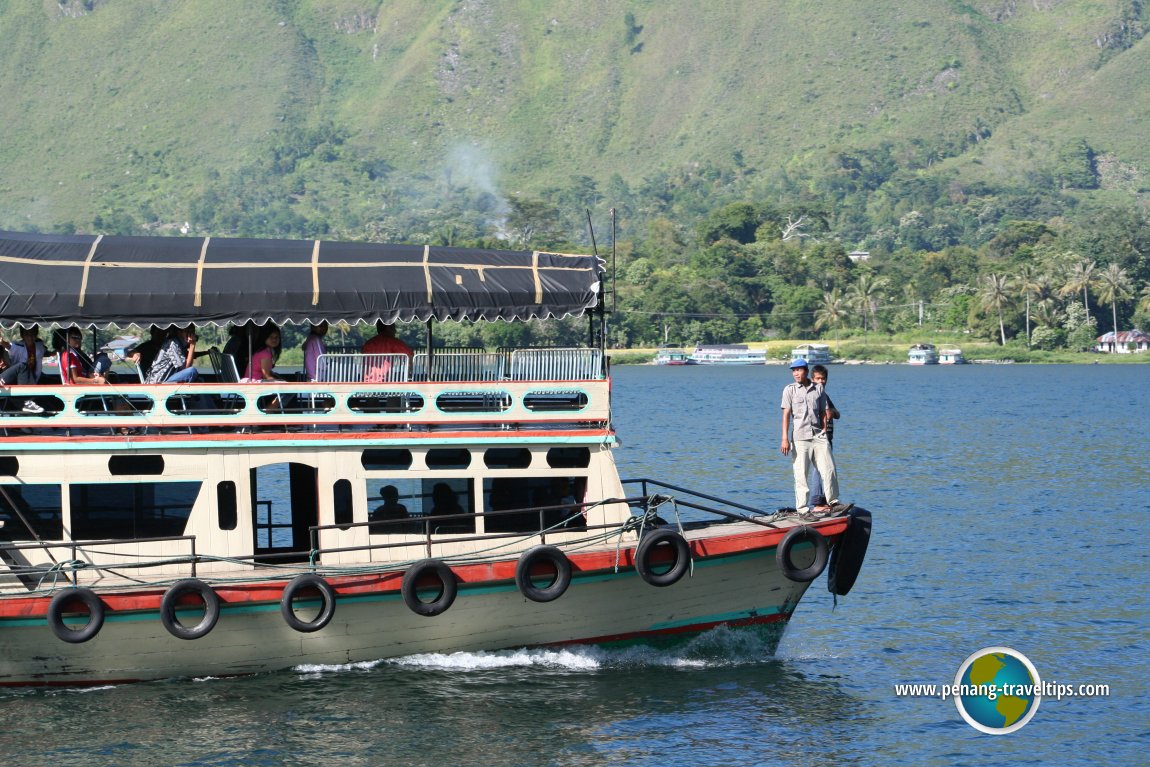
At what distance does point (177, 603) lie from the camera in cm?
1581

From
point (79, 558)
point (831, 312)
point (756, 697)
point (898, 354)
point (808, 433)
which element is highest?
point (831, 312)

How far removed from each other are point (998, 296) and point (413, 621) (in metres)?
116

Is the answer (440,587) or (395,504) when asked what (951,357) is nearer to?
(395,504)

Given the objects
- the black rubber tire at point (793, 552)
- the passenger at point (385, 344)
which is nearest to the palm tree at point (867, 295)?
the black rubber tire at point (793, 552)

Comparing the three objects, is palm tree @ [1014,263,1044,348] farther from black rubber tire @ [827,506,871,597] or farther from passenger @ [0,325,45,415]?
passenger @ [0,325,45,415]

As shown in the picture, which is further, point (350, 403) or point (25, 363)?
point (350, 403)

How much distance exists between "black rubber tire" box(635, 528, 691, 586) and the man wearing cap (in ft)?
4.98

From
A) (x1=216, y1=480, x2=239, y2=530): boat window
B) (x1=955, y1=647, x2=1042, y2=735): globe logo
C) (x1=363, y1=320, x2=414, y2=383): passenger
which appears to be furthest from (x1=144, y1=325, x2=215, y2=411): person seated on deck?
(x1=955, y1=647, x2=1042, y2=735): globe logo

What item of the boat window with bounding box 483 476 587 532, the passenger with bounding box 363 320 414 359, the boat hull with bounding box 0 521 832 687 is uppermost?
the passenger with bounding box 363 320 414 359

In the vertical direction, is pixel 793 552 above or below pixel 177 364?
below

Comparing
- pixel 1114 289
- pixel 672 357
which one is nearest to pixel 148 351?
pixel 1114 289

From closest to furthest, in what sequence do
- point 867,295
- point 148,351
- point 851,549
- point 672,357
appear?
point 148,351 < point 851,549 < point 672,357 < point 867,295

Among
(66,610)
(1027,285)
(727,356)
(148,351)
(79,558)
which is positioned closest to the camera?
(66,610)

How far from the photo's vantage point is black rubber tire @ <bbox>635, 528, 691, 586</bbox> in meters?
16.4
